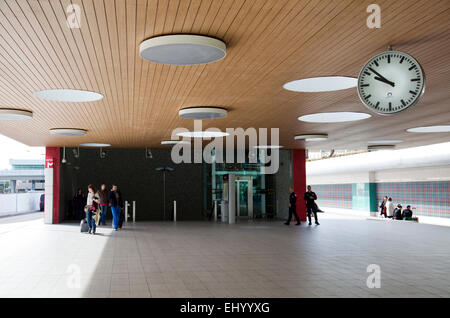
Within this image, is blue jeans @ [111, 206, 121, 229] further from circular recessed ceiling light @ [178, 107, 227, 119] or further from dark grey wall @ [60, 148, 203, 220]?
circular recessed ceiling light @ [178, 107, 227, 119]

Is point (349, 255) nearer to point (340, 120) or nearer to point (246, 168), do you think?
point (340, 120)

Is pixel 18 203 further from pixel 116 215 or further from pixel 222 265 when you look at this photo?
pixel 222 265

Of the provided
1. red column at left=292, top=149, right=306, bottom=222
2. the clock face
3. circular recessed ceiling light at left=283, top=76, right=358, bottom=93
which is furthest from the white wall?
the clock face

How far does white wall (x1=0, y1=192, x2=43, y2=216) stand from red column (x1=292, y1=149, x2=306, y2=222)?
18.7m

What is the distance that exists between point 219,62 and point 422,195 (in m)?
28.3

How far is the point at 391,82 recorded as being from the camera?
5.88 metres

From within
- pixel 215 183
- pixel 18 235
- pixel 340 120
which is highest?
pixel 340 120

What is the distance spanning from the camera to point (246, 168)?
2570 centimetres

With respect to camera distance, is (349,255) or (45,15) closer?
(45,15)

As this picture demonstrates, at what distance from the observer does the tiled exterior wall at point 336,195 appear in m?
41.9

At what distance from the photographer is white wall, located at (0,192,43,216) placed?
28.7 meters
